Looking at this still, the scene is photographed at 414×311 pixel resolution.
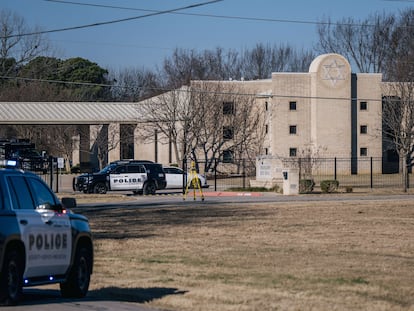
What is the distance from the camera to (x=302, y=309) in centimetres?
1199

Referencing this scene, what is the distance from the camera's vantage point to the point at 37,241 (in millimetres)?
11742

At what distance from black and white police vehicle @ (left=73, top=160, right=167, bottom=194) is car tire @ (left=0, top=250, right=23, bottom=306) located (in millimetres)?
37046

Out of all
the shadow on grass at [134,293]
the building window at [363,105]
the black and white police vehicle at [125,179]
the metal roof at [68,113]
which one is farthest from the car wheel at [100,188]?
the shadow on grass at [134,293]

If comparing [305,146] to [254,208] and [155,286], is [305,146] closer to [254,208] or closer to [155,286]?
[254,208]

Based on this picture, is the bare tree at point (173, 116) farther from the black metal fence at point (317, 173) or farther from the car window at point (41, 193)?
the car window at point (41, 193)

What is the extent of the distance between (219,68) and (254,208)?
71410 mm

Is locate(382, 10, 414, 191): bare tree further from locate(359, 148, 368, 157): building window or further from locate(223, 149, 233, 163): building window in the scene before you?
locate(223, 149, 233, 163): building window

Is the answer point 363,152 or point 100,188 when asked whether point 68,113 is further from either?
point 363,152

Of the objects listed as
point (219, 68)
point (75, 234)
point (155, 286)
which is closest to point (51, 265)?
point (75, 234)

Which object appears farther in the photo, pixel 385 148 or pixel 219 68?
pixel 219 68

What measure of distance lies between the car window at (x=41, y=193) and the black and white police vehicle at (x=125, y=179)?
1409 inches

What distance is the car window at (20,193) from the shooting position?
453 inches

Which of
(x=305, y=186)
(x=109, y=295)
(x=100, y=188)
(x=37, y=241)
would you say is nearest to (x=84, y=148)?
(x=100, y=188)

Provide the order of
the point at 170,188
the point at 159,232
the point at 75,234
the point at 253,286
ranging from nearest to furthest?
1. the point at 75,234
2. the point at 253,286
3. the point at 159,232
4. the point at 170,188
